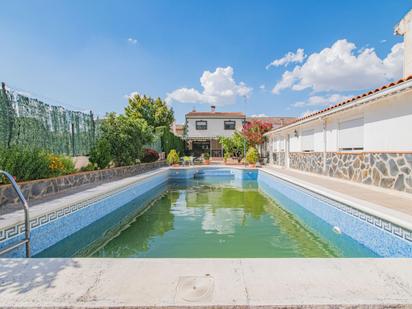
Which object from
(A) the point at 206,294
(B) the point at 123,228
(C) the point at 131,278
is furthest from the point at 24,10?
(A) the point at 206,294

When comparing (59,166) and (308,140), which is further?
(308,140)

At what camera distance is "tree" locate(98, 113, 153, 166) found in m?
13.9

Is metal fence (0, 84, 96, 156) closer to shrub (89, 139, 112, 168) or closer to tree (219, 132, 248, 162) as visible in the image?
shrub (89, 139, 112, 168)

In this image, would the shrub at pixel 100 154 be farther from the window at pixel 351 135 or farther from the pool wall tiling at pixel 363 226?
the window at pixel 351 135

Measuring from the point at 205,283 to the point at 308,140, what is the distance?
14.5 m

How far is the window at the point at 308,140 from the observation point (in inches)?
580

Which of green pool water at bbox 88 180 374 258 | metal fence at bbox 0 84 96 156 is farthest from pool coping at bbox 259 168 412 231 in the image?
metal fence at bbox 0 84 96 156

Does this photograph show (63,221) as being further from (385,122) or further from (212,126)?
(212,126)

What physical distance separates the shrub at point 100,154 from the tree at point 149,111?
70.4 ft

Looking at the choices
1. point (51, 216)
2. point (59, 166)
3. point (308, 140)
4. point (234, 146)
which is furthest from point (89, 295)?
point (234, 146)

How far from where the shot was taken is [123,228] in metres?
7.03

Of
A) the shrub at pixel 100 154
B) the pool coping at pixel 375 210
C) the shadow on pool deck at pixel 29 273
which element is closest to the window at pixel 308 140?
the pool coping at pixel 375 210

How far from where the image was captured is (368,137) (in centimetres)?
935

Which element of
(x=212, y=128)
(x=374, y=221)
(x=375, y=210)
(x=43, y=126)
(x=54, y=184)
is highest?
(x=212, y=128)
